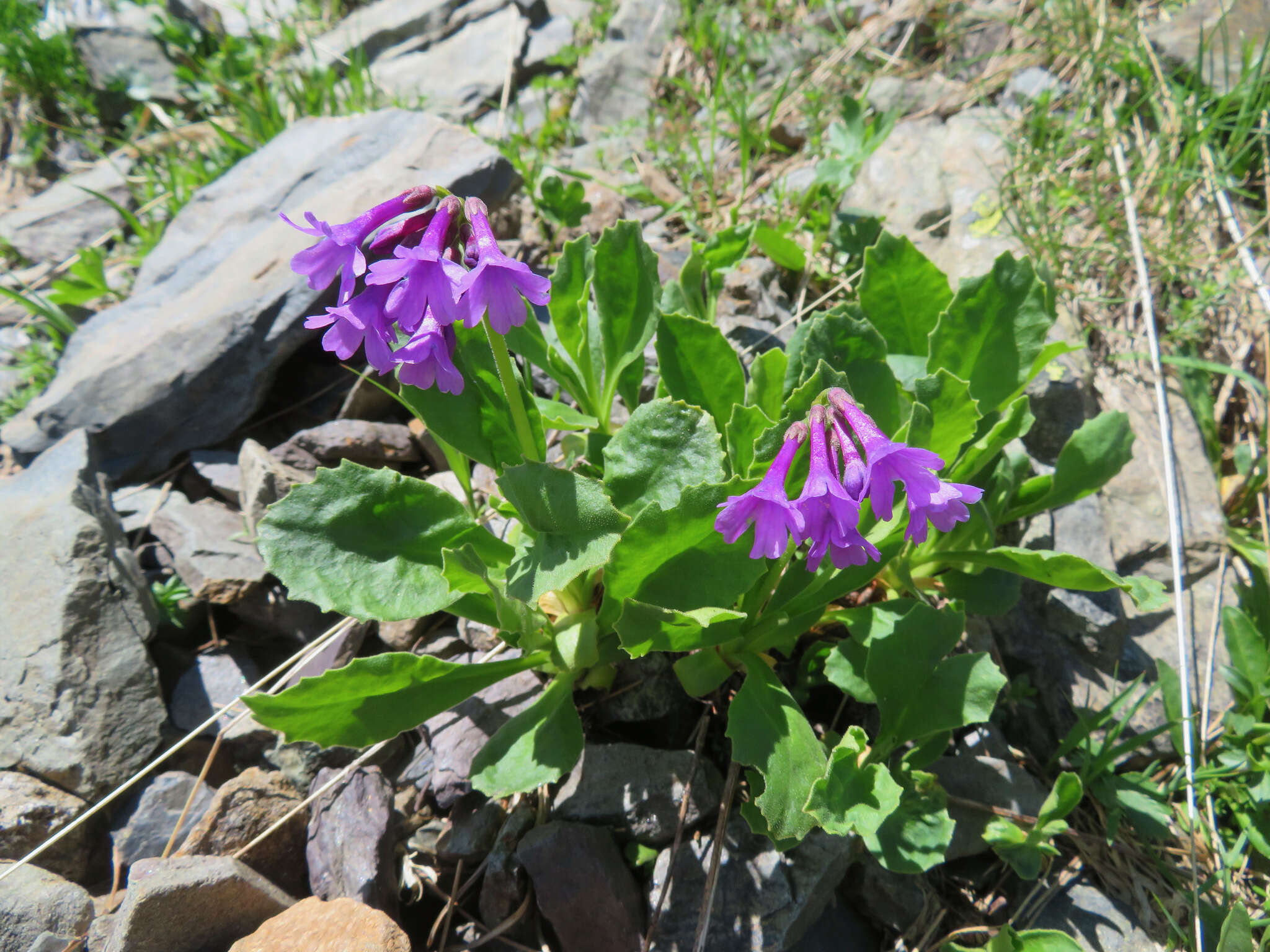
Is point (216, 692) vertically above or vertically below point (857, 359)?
below

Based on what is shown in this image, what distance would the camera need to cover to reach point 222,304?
3.71 meters

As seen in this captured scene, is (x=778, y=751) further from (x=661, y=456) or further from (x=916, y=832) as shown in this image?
(x=661, y=456)

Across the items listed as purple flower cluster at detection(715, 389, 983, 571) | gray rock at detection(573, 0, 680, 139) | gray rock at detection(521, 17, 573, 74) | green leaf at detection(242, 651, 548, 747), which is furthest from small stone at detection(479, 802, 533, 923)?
gray rock at detection(521, 17, 573, 74)

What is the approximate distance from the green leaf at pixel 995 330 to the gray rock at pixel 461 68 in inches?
153

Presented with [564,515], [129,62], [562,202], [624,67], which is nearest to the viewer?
[564,515]

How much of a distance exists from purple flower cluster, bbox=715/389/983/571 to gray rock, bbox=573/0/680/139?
12.0 feet

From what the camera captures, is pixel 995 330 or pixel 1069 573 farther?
pixel 995 330

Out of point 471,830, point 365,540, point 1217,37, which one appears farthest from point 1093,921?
point 1217,37

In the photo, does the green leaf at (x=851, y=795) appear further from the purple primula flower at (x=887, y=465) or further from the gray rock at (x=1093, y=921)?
the gray rock at (x=1093, y=921)

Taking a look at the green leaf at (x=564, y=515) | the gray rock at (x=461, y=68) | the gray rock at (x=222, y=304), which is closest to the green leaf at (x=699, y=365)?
the green leaf at (x=564, y=515)

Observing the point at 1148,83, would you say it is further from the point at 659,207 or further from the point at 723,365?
the point at 723,365

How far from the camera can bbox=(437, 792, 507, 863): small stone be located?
2525mm

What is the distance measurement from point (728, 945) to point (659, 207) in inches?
141

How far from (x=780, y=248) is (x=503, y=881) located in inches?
116
